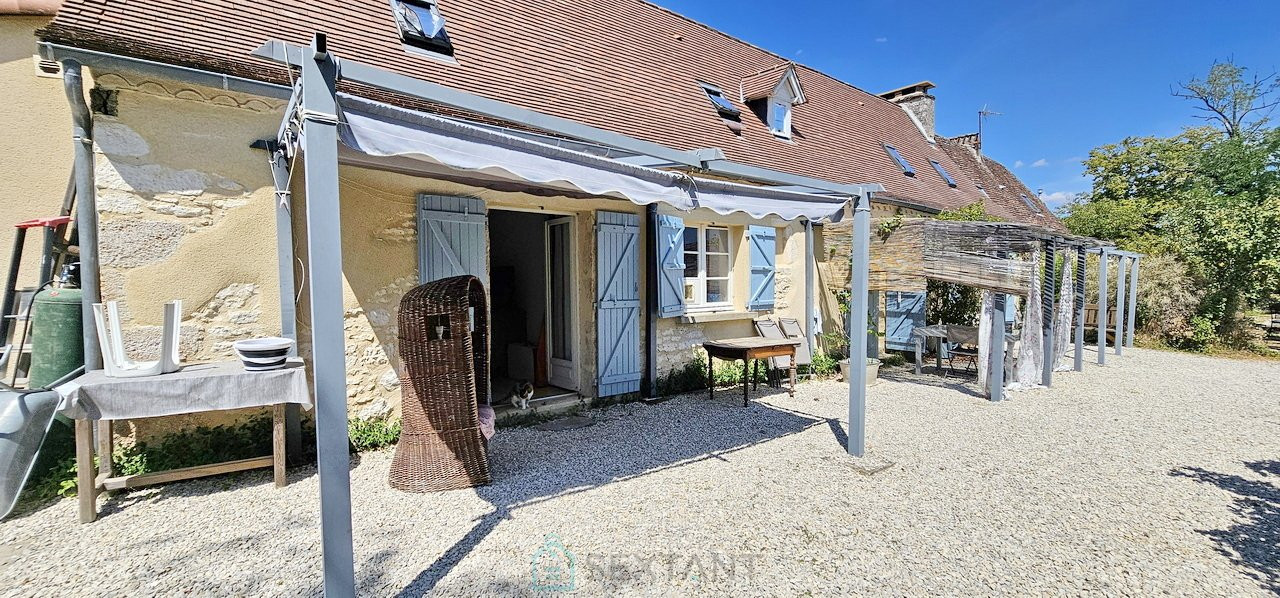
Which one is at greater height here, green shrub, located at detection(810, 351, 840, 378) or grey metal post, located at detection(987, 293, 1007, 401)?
grey metal post, located at detection(987, 293, 1007, 401)

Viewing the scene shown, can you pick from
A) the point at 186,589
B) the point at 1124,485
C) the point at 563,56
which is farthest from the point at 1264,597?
the point at 563,56

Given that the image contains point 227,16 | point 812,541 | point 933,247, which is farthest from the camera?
point 933,247

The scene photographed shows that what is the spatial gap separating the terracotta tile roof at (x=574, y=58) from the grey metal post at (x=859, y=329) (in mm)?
3031

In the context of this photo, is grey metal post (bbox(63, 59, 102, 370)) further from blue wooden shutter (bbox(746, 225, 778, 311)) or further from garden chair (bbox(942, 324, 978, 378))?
garden chair (bbox(942, 324, 978, 378))

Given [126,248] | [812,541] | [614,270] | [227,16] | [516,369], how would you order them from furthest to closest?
[516,369]
[614,270]
[227,16]
[126,248]
[812,541]

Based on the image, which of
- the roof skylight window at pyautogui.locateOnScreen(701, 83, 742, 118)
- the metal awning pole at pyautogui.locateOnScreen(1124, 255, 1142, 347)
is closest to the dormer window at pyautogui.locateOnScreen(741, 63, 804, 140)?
the roof skylight window at pyautogui.locateOnScreen(701, 83, 742, 118)

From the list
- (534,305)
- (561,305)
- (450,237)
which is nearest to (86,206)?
(450,237)

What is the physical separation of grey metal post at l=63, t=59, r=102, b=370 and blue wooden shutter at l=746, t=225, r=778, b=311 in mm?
6700

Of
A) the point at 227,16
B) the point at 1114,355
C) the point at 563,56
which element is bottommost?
the point at 1114,355

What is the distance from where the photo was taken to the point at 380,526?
11.1ft

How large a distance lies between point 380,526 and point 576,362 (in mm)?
3532

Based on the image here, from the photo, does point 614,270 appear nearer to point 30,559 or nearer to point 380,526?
point 380,526

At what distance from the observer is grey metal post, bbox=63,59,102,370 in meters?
3.76

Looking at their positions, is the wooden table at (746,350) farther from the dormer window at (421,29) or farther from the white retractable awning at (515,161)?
the dormer window at (421,29)
